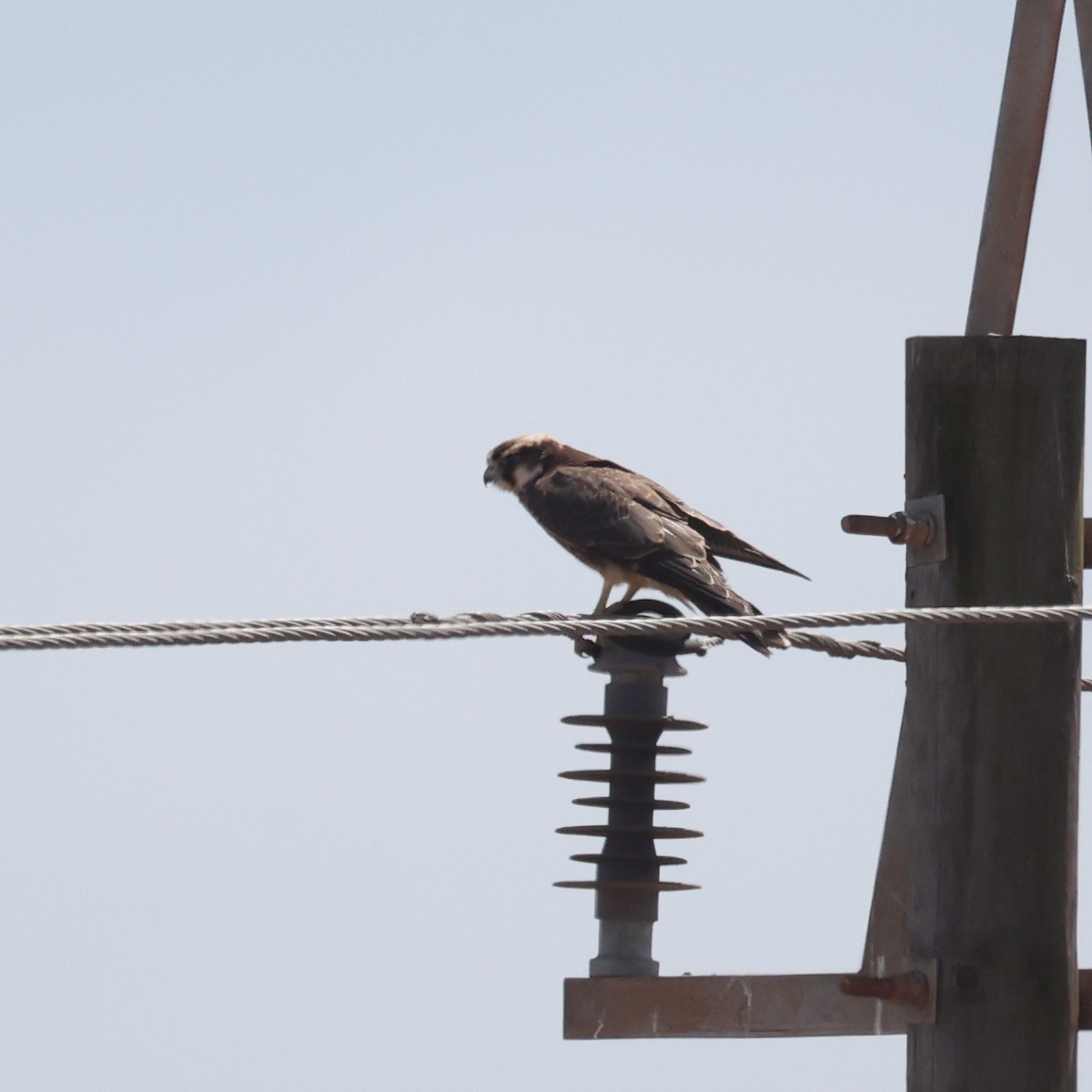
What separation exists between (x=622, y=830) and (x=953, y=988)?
0.76 m

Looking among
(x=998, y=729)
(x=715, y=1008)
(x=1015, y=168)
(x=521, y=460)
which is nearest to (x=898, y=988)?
(x=715, y=1008)

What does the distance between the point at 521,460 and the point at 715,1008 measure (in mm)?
4184

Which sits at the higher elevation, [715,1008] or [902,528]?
[902,528]

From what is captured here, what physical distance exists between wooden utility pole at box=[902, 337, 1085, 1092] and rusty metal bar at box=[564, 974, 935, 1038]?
140mm

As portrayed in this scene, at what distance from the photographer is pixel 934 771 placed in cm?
456

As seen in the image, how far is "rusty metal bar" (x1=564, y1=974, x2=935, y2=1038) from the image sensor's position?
457 centimetres

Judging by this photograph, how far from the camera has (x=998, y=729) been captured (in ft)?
14.9

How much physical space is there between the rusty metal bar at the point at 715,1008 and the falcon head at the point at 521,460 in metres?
3.88

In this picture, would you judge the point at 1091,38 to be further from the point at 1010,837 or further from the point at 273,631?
the point at 273,631

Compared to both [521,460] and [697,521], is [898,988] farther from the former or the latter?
[521,460]

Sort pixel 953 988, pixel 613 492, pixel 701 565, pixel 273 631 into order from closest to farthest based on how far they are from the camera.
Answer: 1. pixel 273 631
2. pixel 953 988
3. pixel 701 565
4. pixel 613 492

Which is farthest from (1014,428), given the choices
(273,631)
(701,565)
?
(701,565)

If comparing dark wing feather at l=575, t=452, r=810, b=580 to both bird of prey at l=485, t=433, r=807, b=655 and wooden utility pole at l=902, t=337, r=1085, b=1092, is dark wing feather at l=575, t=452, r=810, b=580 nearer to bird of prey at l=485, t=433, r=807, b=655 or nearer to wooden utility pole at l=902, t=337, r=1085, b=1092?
bird of prey at l=485, t=433, r=807, b=655

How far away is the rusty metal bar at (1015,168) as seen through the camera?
474 cm
